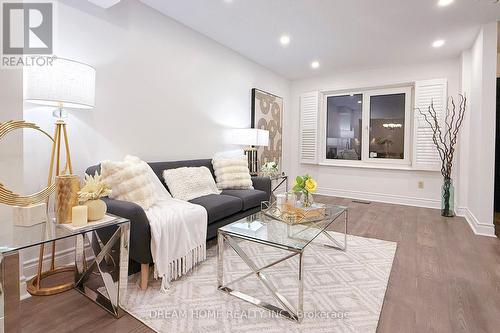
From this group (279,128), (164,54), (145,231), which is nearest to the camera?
(145,231)

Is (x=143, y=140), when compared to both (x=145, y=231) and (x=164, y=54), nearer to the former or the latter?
(x=164, y=54)

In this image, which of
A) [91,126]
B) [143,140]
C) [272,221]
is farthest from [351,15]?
[91,126]

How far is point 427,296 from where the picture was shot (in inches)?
71.6

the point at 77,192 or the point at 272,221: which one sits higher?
the point at 77,192

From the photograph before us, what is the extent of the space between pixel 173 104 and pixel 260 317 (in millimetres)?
2485

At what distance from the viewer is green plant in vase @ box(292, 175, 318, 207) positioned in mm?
2301

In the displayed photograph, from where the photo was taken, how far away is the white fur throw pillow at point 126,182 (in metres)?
2.04

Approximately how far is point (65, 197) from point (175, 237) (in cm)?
75

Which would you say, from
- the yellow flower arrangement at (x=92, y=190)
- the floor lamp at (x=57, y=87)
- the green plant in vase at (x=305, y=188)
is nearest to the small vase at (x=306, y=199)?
the green plant in vase at (x=305, y=188)

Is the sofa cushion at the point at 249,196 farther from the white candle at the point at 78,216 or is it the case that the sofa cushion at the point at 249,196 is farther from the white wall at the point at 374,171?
the white wall at the point at 374,171

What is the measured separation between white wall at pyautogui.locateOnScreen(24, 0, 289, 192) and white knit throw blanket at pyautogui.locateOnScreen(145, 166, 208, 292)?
887 millimetres

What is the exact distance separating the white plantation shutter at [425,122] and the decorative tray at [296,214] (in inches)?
123

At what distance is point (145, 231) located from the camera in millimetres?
1788

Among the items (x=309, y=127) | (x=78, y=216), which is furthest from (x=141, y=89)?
(x=309, y=127)
